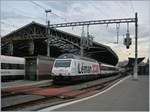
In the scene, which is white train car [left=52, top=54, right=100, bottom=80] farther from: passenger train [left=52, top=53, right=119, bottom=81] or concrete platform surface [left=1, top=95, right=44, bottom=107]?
concrete platform surface [left=1, top=95, right=44, bottom=107]

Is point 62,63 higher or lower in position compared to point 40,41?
lower

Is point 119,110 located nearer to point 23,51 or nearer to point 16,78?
point 16,78

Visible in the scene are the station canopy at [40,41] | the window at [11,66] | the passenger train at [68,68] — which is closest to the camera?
the passenger train at [68,68]

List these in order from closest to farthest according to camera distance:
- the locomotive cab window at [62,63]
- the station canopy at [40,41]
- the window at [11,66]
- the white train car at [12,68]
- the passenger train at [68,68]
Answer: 1. the passenger train at [68,68]
2. the locomotive cab window at [62,63]
3. the window at [11,66]
4. the white train car at [12,68]
5. the station canopy at [40,41]

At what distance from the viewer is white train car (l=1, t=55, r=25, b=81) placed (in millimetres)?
35406

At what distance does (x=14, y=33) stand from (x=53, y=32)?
35.9 ft

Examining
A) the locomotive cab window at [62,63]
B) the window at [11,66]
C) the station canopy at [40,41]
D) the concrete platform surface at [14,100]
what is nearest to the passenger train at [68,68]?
the locomotive cab window at [62,63]

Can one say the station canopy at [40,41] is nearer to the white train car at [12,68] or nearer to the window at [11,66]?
the white train car at [12,68]

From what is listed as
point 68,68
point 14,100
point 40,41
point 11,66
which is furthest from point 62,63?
point 40,41

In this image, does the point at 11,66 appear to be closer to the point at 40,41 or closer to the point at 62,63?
the point at 62,63

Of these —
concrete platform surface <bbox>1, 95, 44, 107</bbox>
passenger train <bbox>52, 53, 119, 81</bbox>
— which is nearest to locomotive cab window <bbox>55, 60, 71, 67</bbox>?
passenger train <bbox>52, 53, 119, 81</bbox>

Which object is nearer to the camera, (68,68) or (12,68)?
(68,68)

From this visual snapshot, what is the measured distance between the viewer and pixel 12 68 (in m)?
37.2

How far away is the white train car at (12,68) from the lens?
116 ft
